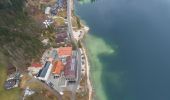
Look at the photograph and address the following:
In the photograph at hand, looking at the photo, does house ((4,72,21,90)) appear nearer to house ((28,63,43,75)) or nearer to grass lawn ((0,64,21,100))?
grass lawn ((0,64,21,100))

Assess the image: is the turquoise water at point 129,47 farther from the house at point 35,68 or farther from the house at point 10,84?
the house at point 10,84

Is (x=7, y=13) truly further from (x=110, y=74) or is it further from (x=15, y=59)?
(x=110, y=74)

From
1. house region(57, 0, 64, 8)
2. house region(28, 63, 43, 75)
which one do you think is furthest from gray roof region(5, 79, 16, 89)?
house region(57, 0, 64, 8)

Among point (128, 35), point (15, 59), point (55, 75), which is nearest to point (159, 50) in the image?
point (128, 35)

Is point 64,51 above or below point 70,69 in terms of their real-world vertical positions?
above

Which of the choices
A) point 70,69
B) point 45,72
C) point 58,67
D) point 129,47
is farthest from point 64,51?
point 129,47

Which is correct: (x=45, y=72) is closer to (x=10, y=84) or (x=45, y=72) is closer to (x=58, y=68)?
(x=58, y=68)
